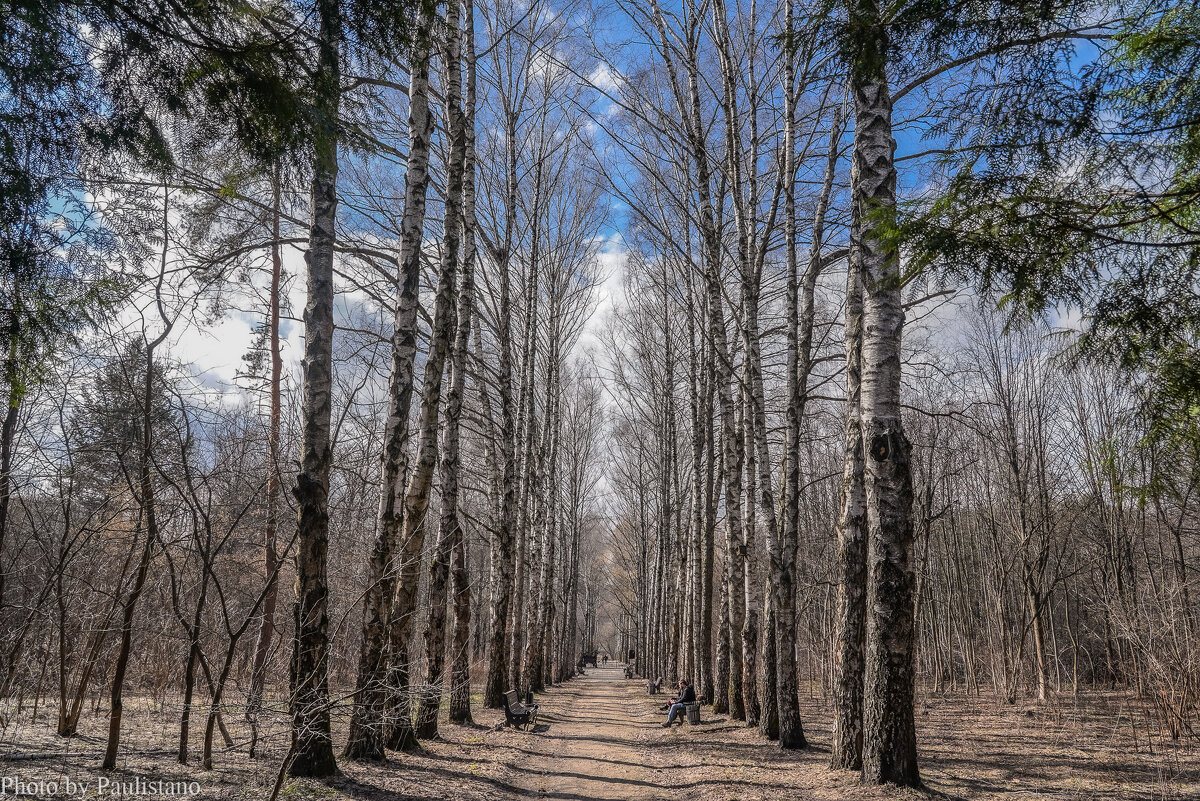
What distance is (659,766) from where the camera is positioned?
8.39 m

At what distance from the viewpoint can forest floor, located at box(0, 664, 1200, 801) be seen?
5.36 m

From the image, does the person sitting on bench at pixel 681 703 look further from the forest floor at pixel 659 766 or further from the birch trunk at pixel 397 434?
the birch trunk at pixel 397 434

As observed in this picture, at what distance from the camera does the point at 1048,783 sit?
677 cm

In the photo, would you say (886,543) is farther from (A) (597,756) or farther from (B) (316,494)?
(A) (597,756)

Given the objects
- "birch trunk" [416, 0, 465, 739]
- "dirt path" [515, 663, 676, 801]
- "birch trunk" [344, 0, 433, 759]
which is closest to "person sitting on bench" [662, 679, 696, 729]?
"dirt path" [515, 663, 676, 801]

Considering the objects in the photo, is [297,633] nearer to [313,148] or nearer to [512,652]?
[313,148]

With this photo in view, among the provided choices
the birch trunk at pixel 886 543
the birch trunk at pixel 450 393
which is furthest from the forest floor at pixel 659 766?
the birch trunk at pixel 450 393

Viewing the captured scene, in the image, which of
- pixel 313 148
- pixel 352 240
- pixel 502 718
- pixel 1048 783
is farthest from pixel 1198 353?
pixel 502 718

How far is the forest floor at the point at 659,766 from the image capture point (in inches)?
211

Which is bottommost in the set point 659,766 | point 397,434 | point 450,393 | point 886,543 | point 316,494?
point 659,766

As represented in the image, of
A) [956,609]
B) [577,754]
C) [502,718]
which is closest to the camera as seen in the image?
[577,754]

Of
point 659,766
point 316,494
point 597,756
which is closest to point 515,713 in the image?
point 597,756

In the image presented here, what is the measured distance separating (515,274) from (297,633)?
1260cm

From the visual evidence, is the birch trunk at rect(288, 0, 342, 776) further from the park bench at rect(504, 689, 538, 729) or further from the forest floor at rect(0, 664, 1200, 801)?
the park bench at rect(504, 689, 538, 729)
